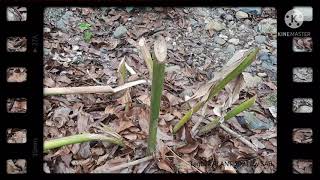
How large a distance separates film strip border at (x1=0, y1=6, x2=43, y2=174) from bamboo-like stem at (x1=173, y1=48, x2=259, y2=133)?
0.35 meters

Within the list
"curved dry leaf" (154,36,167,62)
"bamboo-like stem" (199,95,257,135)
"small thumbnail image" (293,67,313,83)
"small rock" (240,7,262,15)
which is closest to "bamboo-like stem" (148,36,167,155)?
"curved dry leaf" (154,36,167,62)

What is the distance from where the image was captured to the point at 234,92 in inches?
58.4

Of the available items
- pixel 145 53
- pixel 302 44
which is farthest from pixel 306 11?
pixel 145 53

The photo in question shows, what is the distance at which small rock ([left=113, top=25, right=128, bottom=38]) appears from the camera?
147 cm

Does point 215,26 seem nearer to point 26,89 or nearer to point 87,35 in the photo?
point 87,35

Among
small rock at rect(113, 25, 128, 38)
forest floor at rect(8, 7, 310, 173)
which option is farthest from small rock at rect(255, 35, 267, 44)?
small rock at rect(113, 25, 128, 38)

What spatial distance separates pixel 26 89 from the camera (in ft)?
4.70

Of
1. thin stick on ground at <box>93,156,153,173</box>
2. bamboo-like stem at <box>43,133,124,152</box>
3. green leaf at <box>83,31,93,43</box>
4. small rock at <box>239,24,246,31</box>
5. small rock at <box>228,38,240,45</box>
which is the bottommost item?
thin stick on ground at <box>93,156,153,173</box>

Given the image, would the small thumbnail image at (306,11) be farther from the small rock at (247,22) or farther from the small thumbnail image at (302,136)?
the small thumbnail image at (302,136)

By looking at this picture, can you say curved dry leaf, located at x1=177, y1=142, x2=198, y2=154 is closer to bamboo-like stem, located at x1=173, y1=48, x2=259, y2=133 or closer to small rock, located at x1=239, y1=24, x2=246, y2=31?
bamboo-like stem, located at x1=173, y1=48, x2=259, y2=133

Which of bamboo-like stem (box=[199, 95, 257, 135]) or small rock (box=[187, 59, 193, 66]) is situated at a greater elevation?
small rock (box=[187, 59, 193, 66])
